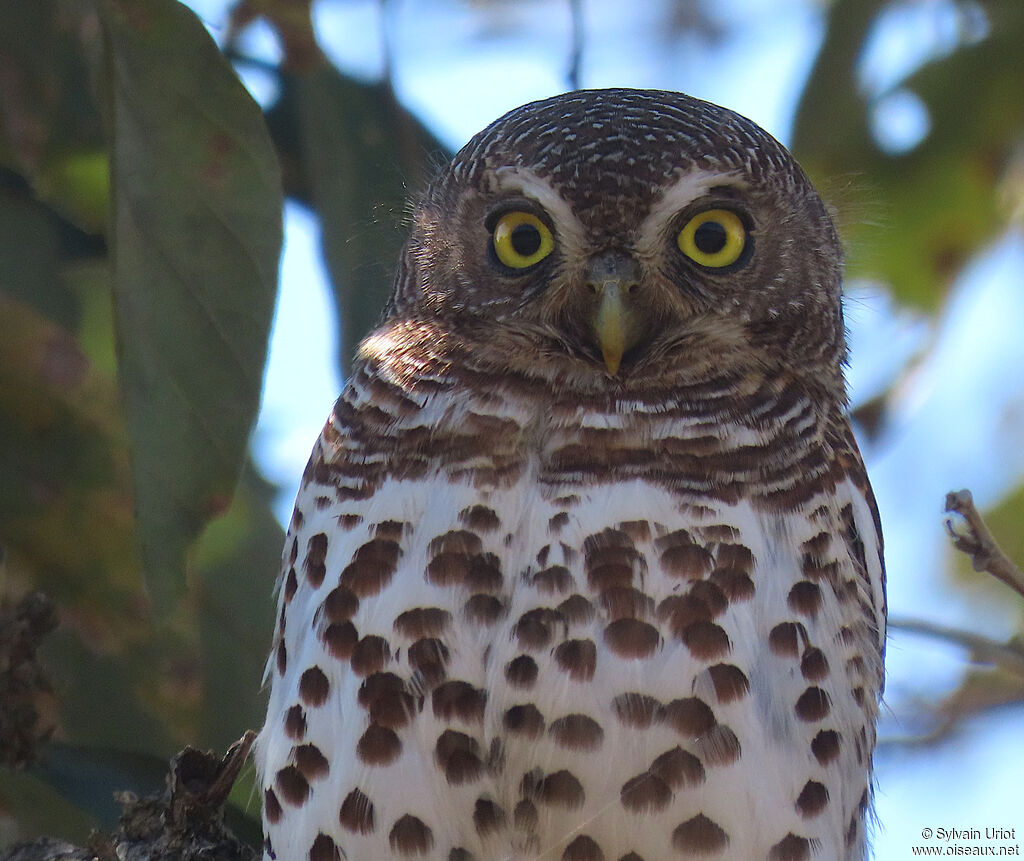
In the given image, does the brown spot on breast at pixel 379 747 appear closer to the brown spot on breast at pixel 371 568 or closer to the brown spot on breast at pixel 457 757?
the brown spot on breast at pixel 457 757

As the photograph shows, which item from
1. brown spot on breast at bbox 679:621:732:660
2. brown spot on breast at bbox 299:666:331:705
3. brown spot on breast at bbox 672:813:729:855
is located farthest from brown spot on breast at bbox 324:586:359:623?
brown spot on breast at bbox 672:813:729:855

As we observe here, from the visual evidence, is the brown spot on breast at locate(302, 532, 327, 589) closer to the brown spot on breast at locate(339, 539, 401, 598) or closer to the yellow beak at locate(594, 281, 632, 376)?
the brown spot on breast at locate(339, 539, 401, 598)

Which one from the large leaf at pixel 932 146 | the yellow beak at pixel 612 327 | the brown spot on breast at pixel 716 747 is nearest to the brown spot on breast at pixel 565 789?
the brown spot on breast at pixel 716 747

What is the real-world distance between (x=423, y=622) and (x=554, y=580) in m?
0.27

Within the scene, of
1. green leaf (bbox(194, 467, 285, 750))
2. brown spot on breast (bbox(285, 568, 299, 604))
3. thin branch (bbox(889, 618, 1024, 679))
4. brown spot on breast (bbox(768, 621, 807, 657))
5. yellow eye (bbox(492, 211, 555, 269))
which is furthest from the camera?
green leaf (bbox(194, 467, 285, 750))

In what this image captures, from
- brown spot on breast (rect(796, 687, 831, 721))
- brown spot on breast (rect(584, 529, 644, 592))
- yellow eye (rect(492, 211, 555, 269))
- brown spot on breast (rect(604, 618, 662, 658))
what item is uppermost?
yellow eye (rect(492, 211, 555, 269))

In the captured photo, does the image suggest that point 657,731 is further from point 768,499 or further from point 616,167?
point 616,167

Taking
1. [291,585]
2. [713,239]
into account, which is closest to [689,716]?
[291,585]

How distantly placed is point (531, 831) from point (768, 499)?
82 cm

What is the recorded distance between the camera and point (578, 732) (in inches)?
113

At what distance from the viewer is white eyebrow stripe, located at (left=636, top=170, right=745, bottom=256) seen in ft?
10.8

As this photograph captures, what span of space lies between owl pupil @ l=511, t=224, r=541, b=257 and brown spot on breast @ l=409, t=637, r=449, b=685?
95cm

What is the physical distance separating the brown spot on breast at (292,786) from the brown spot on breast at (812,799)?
978 millimetres

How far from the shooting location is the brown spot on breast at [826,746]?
3.01m
